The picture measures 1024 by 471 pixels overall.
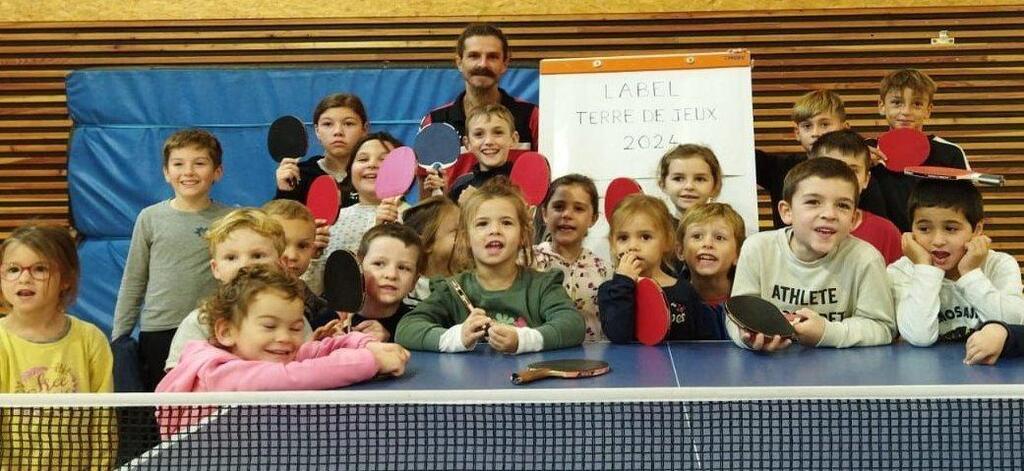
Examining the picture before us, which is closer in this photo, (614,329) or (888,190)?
(614,329)

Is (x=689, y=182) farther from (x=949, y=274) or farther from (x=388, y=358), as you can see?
(x=388, y=358)

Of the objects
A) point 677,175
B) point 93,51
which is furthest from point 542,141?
point 93,51

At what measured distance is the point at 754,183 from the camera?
5340 mm

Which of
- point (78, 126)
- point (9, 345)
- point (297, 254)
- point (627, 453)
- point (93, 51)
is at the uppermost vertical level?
point (93, 51)

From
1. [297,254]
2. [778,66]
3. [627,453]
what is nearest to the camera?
[627,453]

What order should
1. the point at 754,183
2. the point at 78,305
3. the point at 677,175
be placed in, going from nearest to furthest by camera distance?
the point at 677,175
the point at 754,183
the point at 78,305

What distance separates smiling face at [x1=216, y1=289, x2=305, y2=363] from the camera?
124 inches

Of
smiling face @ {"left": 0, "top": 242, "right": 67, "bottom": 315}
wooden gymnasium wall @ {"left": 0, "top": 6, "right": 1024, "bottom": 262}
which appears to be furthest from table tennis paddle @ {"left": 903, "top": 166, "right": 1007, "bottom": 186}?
wooden gymnasium wall @ {"left": 0, "top": 6, "right": 1024, "bottom": 262}

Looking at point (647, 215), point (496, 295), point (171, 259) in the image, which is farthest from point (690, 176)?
point (171, 259)

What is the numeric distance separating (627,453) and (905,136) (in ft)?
10.6

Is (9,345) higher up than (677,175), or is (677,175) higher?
(677,175)

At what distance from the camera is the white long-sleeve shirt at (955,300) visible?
3568 millimetres

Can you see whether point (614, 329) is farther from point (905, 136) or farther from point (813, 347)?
point (905, 136)

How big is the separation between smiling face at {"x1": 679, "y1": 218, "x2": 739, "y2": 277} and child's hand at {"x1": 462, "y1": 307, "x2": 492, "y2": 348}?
111cm
